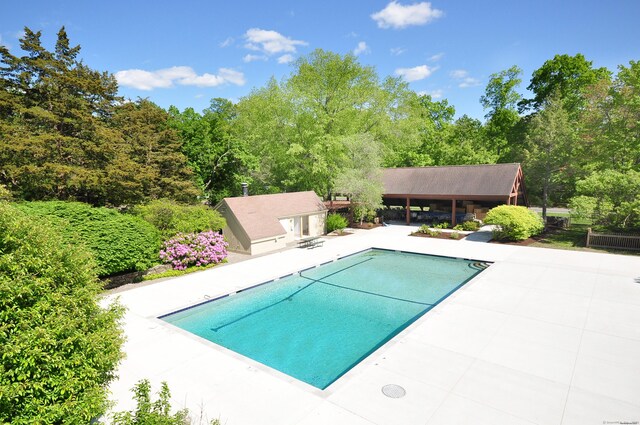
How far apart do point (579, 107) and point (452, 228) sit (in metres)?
27.2

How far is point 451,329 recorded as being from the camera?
10.2m

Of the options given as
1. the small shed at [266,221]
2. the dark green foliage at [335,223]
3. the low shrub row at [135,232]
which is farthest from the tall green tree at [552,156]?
the low shrub row at [135,232]

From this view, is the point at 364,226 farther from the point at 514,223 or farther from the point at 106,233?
the point at 106,233

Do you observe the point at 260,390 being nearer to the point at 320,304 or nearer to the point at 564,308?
the point at 320,304

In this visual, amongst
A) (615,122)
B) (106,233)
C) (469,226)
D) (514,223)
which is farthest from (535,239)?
(106,233)

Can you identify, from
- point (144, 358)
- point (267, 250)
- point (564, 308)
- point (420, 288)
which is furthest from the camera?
point (267, 250)

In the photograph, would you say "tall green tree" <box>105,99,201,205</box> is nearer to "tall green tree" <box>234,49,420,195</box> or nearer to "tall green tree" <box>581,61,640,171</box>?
"tall green tree" <box>234,49,420,195</box>

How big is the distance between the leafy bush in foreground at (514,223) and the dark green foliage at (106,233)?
2220cm

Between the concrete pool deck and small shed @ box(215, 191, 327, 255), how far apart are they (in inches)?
299

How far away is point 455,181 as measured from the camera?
2925cm

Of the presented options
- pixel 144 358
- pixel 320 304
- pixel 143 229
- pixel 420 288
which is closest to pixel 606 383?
pixel 420 288

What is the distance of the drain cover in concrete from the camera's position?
718 centimetres

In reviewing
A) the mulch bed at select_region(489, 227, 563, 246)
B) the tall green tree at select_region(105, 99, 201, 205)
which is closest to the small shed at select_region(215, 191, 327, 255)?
the tall green tree at select_region(105, 99, 201, 205)

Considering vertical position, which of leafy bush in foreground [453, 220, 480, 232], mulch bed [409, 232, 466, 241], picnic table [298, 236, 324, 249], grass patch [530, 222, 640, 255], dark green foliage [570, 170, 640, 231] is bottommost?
picnic table [298, 236, 324, 249]
